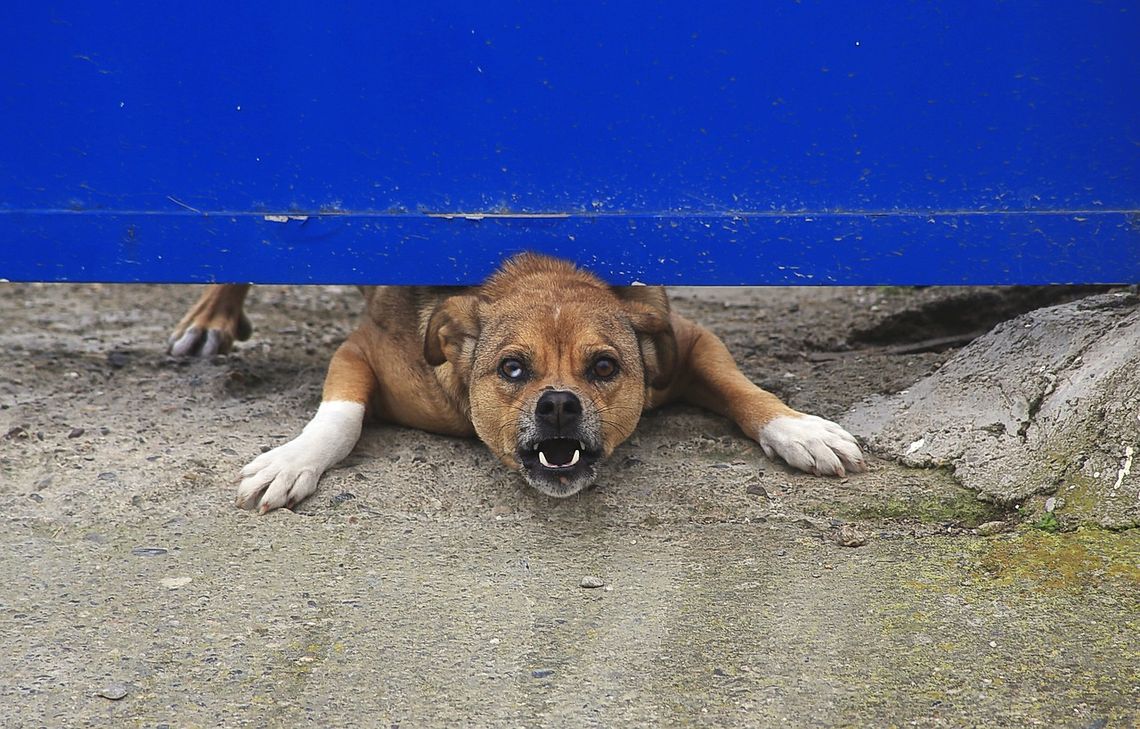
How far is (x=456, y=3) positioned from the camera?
11.8 feet

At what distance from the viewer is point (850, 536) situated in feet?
10.7

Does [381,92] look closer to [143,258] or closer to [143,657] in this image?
[143,258]

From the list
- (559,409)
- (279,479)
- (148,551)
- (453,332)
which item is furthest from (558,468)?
(148,551)

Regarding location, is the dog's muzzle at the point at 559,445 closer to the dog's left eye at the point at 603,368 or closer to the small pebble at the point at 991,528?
the dog's left eye at the point at 603,368

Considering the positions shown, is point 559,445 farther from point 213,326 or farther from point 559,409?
point 213,326

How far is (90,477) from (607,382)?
4.94ft

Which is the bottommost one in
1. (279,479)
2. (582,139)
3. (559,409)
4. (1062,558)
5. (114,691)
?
(114,691)

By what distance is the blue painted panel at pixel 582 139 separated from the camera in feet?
11.7

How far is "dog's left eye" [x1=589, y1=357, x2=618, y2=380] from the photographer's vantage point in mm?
3660

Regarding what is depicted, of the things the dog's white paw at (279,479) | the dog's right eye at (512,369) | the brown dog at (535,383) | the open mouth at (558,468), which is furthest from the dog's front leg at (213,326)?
the open mouth at (558,468)

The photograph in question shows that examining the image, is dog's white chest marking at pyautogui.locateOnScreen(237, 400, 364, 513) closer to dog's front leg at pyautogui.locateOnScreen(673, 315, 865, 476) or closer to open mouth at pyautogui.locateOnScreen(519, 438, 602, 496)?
open mouth at pyautogui.locateOnScreen(519, 438, 602, 496)

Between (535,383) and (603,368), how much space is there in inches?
8.5

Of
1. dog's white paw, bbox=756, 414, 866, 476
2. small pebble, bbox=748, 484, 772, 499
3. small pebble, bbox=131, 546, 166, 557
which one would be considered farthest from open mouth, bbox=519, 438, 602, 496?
small pebble, bbox=131, 546, 166, 557

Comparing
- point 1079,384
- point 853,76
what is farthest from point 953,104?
point 1079,384
